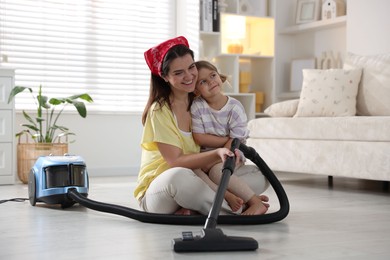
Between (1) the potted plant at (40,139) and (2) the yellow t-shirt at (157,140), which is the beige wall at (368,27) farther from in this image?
(2) the yellow t-shirt at (157,140)

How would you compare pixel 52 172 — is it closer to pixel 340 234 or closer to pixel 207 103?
pixel 207 103

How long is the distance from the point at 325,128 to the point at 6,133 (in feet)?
6.85

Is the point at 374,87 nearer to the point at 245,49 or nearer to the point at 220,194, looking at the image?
the point at 245,49

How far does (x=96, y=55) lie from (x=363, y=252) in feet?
11.9

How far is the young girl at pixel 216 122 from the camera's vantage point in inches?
93.5

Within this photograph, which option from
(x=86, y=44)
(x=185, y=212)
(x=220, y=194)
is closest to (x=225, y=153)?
(x=220, y=194)

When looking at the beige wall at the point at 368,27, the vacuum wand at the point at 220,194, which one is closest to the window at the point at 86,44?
the beige wall at the point at 368,27

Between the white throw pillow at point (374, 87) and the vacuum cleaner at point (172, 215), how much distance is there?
5.50ft

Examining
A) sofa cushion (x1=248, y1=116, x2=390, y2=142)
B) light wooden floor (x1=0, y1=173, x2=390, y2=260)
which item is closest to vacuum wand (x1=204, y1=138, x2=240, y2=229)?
light wooden floor (x1=0, y1=173, x2=390, y2=260)

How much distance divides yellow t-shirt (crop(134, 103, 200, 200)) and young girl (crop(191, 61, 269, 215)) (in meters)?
0.06

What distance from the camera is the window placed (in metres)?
4.71

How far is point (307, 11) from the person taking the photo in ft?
17.2

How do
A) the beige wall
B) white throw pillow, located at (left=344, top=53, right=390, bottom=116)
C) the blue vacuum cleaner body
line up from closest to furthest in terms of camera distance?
the blue vacuum cleaner body → white throw pillow, located at (left=344, top=53, right=390, bottom=116) → the beige wall

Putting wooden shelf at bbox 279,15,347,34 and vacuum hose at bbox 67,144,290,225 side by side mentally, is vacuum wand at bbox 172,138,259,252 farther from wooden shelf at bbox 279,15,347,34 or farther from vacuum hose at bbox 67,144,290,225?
wooden shelf at bbox 279,15,347,34
